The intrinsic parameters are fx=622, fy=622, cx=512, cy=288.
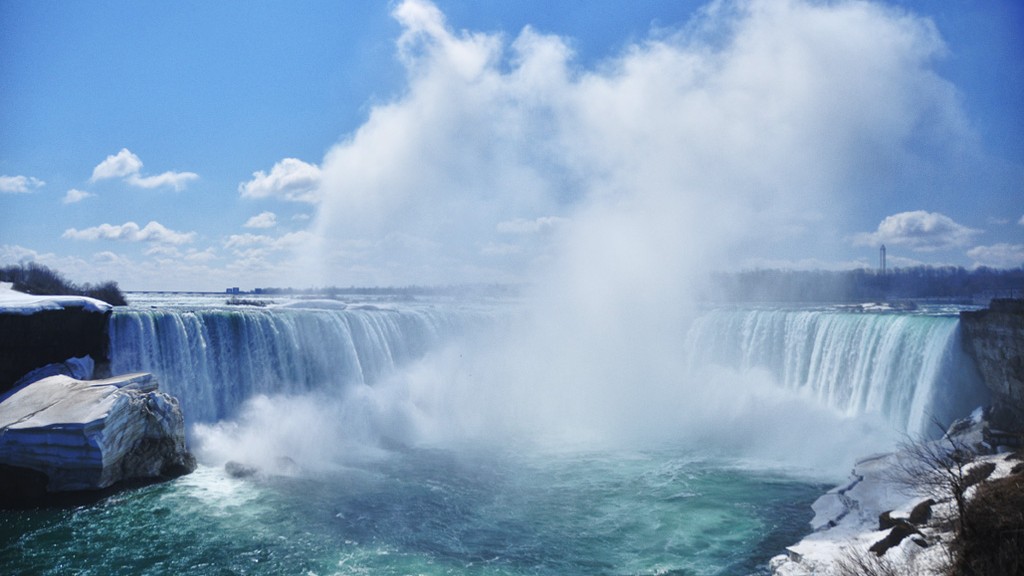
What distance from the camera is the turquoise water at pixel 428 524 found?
10.4 meters

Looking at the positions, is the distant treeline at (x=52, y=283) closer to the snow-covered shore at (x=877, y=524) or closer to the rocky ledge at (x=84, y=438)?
the rocky ledge at (x=84, y=438)

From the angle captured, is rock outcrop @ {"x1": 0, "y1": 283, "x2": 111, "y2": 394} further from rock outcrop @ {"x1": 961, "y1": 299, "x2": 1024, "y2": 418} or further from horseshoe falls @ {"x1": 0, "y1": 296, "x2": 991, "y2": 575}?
rock outcrop @ {"x1": 961, "y1": 299, "x2": 1024, "y2": 418}

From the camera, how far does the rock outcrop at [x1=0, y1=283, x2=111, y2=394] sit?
15148mm

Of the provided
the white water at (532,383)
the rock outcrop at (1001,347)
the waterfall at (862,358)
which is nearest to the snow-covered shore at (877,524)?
the rock outcrop at (1001,347)

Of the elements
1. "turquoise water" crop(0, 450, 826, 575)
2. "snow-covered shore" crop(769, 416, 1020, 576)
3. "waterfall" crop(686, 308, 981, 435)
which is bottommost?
"turquoise water" crop(0, 450, 826, 575)

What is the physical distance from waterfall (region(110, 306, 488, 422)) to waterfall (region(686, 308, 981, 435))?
13.1 meters

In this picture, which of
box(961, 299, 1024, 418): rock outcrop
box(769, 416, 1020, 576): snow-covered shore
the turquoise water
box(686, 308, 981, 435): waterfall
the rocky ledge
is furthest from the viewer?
box(686, 308, 981, 435): waterfall

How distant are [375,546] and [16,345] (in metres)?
11.1

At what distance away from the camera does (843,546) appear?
9.62 meters

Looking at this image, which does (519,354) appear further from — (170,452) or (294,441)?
(170,452)

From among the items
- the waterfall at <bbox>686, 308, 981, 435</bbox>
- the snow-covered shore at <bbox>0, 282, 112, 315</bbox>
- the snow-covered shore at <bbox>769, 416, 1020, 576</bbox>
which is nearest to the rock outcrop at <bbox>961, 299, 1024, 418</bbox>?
the waterfall at <bbox>686, 308, 981, 435</bbox>

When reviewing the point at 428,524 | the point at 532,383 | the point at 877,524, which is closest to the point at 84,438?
the point at 428,524

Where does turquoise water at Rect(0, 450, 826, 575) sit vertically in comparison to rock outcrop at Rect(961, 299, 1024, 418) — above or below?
below

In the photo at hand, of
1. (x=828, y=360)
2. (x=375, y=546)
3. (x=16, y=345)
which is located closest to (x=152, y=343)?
(x=16, y=345)
